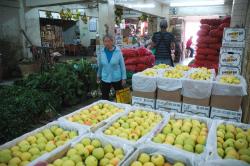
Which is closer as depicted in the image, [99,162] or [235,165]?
[235,165]

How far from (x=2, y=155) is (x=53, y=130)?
55 centimetres

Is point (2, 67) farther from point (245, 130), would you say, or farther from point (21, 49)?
point (245, 130)

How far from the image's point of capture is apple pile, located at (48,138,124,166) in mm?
1711

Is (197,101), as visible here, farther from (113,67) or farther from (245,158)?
(245,158)

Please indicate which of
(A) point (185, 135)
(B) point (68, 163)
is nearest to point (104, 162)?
(B) point (68, 163)

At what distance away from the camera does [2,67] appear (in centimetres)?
894

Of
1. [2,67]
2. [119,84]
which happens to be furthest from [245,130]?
[2,67]

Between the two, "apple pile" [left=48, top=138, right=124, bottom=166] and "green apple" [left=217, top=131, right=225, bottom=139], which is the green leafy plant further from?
"green apple" [left=217, top=131, right=225, bottom=139]

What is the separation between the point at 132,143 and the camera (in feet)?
6.24

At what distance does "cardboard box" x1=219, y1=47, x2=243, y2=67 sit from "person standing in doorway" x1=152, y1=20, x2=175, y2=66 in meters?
1.35

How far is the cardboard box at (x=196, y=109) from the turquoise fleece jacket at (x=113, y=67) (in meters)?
1.36

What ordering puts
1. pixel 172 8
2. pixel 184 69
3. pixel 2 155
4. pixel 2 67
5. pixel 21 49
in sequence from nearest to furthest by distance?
pixel 2 155
pixel 184 69
pixel 2 67
pixel 21 49
pixel 172 8

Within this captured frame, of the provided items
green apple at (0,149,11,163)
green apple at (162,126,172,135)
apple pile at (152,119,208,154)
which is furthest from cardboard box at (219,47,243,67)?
green apple at (0,149,11,163)

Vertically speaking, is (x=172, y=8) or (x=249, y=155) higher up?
(x=172, y=8)
